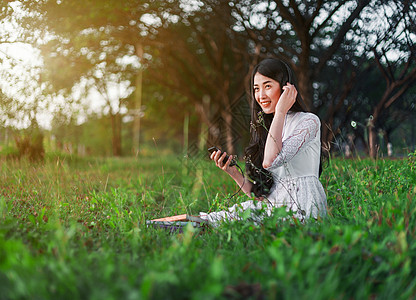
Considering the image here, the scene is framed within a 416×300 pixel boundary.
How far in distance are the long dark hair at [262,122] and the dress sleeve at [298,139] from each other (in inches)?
8.3

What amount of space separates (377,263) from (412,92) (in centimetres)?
656

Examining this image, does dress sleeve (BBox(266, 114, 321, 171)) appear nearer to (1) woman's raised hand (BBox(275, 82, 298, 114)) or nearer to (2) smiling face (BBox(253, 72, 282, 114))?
(1) woman's raised hand (BBox(275, 82, 298, 114))

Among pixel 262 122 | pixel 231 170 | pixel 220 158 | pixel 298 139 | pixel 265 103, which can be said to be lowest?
pixel 231 170

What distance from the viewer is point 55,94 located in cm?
661

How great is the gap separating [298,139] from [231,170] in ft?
2.41

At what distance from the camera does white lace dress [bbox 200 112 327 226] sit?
307 cm

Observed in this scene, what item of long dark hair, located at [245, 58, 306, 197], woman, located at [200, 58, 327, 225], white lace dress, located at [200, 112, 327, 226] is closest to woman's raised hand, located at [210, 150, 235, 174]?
woman, located at [200, 58, 327, 225]

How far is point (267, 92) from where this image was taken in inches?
135

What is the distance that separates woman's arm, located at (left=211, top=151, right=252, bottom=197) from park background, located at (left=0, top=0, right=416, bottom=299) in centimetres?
21

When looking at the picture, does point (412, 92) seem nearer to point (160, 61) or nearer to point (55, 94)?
point (55, 94)

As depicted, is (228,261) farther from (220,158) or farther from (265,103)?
(265,103)

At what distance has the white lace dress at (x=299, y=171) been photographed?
10.1 feet

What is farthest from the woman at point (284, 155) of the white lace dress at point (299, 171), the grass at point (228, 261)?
the grass at point (228, 261)

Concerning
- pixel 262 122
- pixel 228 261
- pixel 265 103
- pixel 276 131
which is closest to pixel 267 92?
pixel 265 103
